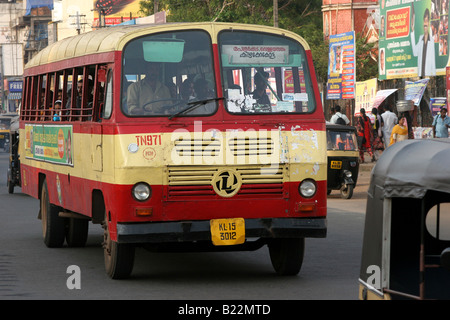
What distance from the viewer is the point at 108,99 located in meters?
11.0

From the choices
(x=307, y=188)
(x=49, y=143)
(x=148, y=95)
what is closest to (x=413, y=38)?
(x=49, y=143)

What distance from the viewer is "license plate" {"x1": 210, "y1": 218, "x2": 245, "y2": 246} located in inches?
410

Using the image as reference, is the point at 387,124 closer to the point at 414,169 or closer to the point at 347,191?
the point at 347,191

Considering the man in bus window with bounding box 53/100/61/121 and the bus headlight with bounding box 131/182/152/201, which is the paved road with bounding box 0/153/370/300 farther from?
the man in bus window with bounding box 53/100/61/121

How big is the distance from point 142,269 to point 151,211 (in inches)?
67.1

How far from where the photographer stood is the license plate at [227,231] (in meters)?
10.4

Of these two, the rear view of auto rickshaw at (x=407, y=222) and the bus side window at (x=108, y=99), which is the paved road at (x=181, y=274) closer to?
the bus side window at (x=108, y=99)

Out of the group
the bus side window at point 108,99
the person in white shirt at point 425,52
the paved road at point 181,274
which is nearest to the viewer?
the paved road at point 181,274

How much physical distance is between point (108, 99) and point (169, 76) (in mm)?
658

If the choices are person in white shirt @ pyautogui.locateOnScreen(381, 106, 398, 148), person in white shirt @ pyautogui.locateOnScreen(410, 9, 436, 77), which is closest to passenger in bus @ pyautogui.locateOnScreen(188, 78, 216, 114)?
person in white shirt @ pyautogui.locateOnScreen(381, 106, 398, 148)

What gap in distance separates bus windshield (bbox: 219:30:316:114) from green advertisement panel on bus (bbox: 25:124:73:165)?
98.1 inches

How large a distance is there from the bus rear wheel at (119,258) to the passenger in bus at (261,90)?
1.89 meters

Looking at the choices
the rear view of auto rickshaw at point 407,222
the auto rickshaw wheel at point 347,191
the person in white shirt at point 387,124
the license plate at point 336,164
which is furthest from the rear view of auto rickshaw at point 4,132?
the rear view of auto rickshaw at point 407,222

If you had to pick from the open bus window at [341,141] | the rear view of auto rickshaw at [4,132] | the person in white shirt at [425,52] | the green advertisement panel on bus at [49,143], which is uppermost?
the person in white shirt at [425,52]
